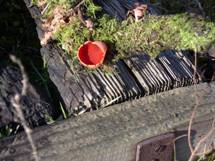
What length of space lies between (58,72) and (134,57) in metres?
0.38

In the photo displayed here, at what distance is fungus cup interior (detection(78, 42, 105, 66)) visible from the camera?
237 centimetres

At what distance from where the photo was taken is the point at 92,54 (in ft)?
7.80

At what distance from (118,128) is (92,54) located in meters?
0.35

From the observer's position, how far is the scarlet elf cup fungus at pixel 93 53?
2367 millimetres

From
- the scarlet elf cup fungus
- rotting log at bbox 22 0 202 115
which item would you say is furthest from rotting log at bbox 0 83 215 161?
the scarlet elf cup fungus

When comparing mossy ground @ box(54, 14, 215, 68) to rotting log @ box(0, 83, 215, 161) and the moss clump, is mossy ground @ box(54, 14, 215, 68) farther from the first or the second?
rotting log @ box(0, 83, 215, 161)

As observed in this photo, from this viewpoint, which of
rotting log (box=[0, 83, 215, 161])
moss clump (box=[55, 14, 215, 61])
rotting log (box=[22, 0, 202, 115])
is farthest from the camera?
moss clump (box=[55, 14, 215, 61])

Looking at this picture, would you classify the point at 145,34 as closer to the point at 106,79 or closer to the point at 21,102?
the point at 106,79

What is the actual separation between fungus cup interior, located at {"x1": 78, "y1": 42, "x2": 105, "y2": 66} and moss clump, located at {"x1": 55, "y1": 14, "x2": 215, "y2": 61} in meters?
0.05

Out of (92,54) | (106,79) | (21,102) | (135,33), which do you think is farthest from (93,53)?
(21,102)

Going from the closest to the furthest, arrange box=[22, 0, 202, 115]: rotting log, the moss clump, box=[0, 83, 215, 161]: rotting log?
box=[0, 83, 215, 161]: rotting log → box=[22, 0, 202, 115]: rotting log → the moss clump

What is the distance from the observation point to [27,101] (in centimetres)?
223

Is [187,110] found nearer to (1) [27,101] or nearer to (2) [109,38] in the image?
(2) [109,38]

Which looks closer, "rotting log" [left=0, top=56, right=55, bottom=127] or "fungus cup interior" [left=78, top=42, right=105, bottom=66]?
"rotting log" [left=0, top=56, right=55, bottom=127]
